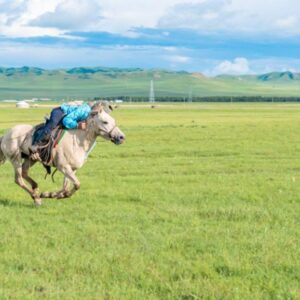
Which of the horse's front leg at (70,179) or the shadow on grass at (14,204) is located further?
the shadow on grass at (14,204)

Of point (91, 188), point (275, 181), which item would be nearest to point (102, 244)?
point (91, 188)

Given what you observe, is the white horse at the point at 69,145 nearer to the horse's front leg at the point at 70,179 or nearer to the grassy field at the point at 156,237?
the horse's front leg at the point at 70,179

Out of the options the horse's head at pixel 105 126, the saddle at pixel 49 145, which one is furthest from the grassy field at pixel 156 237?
the horse's head at pixel 105 126

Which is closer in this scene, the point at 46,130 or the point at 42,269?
the point at 42,269

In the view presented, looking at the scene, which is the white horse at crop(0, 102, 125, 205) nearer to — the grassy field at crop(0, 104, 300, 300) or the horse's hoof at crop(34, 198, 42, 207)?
the horse's hoof at crop(34, 198, 42, 207)

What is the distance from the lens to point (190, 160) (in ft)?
71.1

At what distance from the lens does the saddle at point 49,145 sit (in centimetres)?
1230

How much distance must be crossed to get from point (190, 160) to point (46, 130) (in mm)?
9912

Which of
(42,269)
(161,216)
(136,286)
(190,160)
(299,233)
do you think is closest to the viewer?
(136,286)

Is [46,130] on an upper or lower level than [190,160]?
upper

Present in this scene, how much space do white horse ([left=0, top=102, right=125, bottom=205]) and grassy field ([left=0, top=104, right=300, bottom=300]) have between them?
0.40 m

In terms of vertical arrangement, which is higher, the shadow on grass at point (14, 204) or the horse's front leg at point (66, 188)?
the horse's front leg at point (66, 188)

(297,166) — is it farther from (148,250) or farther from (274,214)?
(148,250)

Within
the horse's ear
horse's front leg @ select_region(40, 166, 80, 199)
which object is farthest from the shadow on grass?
the horse's ear
